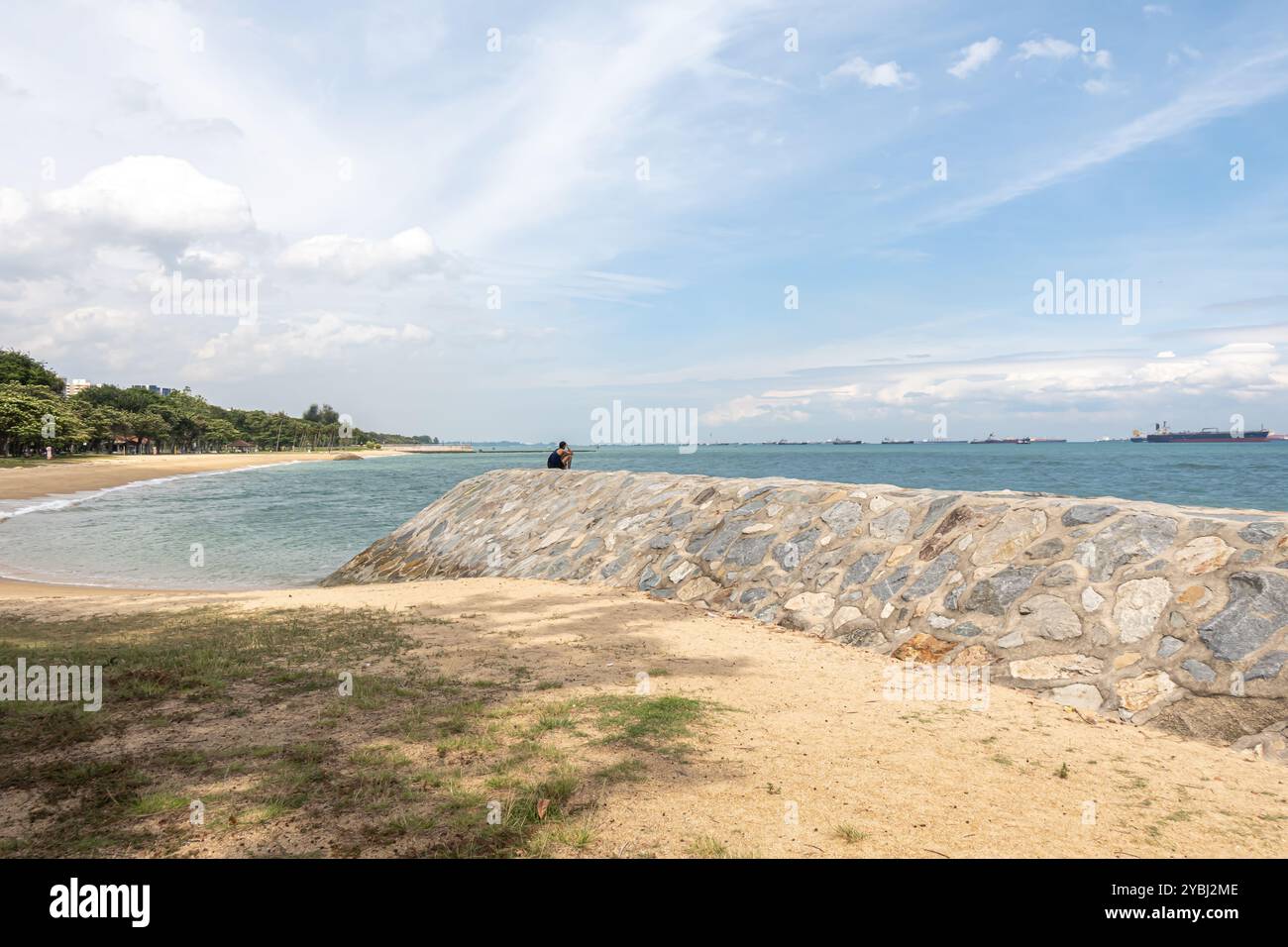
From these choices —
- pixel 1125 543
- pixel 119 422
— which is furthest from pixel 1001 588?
pixel 119 422

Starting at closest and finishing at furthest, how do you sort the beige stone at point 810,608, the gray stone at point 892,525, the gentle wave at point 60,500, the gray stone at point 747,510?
1. the beige stone at point 810,608
2. the gray stone at point 892,525
3. the gray stone at point 747,510
4. the gentle wave at point 60,500

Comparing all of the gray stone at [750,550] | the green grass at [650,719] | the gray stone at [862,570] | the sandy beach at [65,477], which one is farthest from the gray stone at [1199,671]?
the sandy beach at [65,477]

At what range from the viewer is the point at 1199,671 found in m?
5.02

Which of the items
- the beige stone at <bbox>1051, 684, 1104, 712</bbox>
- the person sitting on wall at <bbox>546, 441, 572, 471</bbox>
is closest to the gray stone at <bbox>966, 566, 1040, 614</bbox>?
the beige stone at <bbox>1051, 684, 1104, 712</bbox>

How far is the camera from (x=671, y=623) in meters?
7.96

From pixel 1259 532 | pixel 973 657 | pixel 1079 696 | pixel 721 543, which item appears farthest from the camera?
pixel 721 543

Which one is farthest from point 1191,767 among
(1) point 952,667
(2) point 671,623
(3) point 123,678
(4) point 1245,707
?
(3) point 123,678

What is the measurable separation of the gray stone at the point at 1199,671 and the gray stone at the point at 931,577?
2167 mm

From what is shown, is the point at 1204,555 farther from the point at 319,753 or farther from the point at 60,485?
the point at 60,485

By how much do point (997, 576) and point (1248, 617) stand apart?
1.88 meters

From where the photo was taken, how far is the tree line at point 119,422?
6344 cm

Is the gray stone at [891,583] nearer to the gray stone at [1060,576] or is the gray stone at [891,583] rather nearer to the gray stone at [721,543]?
the gray stone at [1060,576]
